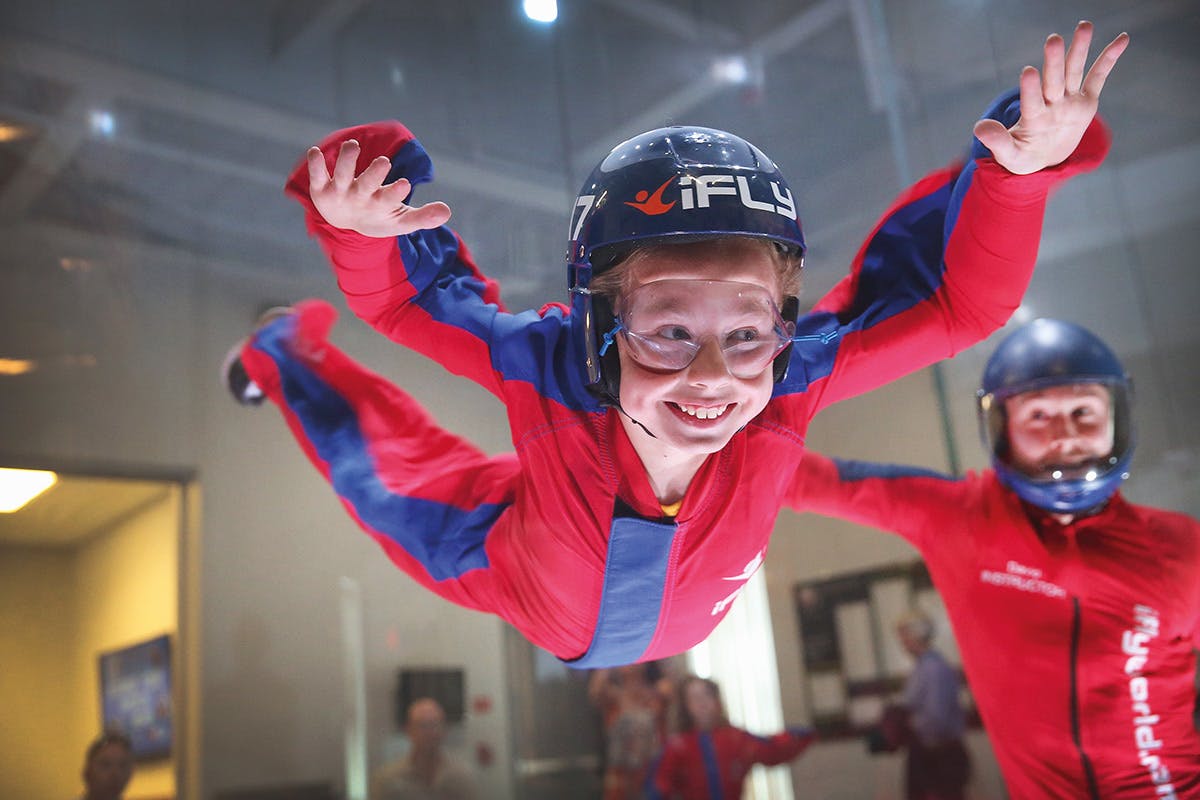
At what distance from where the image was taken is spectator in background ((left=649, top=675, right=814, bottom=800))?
10.3 ft

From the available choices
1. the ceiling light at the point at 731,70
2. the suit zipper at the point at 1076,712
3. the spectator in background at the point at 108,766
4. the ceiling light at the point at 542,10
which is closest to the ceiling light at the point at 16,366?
the spectator in background at the point at 108,766

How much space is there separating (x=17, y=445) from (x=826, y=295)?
2099mm

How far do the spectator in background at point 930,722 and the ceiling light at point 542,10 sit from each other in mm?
2249

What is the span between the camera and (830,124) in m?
3.12

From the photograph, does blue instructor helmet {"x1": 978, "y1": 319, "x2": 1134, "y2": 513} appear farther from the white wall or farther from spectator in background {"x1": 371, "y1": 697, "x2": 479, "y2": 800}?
spectator in background {"x1": 371, "y1": 697, "x2": 479, "y2": 800}

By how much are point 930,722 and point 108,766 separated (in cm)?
239

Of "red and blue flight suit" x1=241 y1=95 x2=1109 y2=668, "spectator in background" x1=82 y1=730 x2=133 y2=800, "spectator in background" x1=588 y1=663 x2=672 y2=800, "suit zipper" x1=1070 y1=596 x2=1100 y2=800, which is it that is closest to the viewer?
"red and blue flight suit" x1=241 y1=95 x2=1109 y2=668

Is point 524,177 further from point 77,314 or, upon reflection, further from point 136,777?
point 136,777

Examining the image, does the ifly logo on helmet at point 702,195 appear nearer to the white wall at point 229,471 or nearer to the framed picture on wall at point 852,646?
the white wall at point 229,471

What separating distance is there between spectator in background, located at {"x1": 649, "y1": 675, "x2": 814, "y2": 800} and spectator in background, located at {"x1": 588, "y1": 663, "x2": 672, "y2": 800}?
2.0 inches

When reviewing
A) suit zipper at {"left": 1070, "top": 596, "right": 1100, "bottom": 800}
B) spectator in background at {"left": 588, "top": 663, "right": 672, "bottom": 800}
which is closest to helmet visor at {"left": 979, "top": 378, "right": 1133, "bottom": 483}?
suit zipper at {"left": 1070, "top": 596, "right": 1100, "bottom": 800}

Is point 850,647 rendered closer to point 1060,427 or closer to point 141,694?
point 1060,427

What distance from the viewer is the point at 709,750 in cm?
319

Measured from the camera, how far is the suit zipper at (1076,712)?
1.81 m
